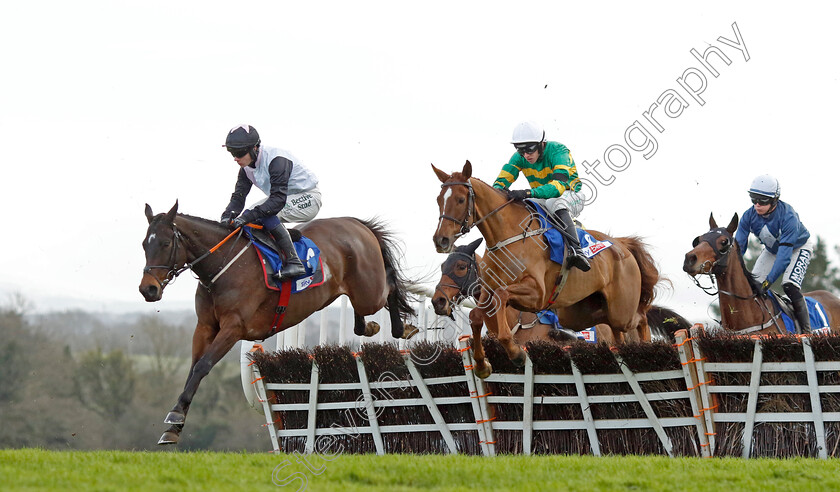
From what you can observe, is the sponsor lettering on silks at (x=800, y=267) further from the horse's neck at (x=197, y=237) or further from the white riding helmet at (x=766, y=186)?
the horse's neck at (x=197, y=237)

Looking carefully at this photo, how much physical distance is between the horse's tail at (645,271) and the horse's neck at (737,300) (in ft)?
2.30

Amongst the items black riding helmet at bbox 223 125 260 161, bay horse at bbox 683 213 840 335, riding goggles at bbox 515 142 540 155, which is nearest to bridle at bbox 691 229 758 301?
bay horse at bbox 683 213 840 335

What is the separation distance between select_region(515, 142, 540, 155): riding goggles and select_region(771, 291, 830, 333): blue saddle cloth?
3260mm

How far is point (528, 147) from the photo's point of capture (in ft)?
27.5

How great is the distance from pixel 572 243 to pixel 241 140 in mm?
2987

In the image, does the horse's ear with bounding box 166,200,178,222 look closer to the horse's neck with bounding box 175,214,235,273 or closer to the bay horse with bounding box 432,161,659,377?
the horse's neck with bounding box 175,214,235,273

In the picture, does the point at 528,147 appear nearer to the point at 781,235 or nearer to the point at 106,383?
the point at 781,235

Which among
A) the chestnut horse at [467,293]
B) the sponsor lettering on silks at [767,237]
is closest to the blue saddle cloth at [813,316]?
the sponsor lettering on silks at [767,237]

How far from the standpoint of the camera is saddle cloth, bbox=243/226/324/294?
7978 mm

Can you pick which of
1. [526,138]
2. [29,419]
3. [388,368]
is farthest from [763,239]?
[29,419]

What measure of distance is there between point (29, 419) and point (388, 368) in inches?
1175

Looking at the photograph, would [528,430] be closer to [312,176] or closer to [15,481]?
[312,176]

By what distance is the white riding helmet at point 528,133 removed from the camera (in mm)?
8297

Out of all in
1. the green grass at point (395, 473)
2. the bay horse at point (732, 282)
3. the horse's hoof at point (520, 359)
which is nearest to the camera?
the green grass at point (395, 473)
